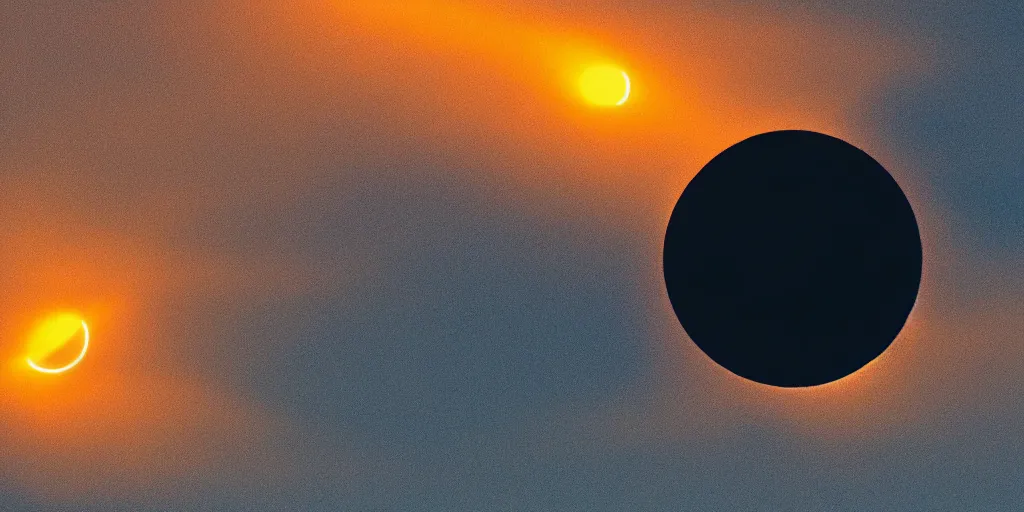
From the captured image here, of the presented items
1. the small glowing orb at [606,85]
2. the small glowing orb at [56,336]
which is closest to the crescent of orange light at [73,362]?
the small glowing orb at [56,336]

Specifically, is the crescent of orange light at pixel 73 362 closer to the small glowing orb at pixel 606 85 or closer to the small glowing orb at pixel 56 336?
the small glowing orb at pixel 56 336

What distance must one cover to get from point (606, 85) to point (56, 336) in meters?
3.01

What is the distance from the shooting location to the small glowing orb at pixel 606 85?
3893 mm

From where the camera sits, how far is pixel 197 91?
13.2 ft

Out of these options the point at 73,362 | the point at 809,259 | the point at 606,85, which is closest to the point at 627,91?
the point at 606,85

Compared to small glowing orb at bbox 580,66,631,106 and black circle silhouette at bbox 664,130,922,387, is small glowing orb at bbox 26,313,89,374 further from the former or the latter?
black circle silhouette at bbox 664,130,922,387

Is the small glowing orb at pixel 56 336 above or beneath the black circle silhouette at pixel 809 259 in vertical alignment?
→ above

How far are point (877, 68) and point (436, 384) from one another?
2.64 metres

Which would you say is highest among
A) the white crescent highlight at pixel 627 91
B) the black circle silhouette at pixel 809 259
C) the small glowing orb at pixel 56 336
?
the white crescent highlight at pixel 627 91

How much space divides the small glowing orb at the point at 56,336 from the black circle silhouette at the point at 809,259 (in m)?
3.07

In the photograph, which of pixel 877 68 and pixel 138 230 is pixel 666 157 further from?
pixel 138 230

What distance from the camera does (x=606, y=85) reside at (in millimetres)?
3898

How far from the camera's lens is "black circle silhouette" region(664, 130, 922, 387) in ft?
11.7

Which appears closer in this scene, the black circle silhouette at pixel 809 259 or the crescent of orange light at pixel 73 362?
the black circle silhouette at pixel 809 259
